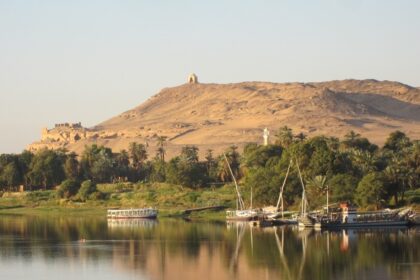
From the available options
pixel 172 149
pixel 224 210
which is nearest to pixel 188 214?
pixel 224 210

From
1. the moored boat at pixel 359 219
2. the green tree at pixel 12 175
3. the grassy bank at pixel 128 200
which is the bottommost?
the moored boat at pixel 359 219

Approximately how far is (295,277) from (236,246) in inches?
602

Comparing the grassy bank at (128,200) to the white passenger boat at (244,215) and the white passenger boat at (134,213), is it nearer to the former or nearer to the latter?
the white passenger boat at (134,213)

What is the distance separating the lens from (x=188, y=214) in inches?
3605

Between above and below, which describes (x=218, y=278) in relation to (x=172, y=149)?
below

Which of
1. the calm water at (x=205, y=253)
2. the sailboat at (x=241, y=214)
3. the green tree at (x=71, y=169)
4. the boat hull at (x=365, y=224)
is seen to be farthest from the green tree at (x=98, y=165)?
the boat hull at (x=365, y=224)

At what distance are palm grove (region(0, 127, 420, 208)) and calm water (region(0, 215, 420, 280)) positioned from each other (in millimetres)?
9503

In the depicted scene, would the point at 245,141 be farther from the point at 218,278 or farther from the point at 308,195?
the point at 218,278

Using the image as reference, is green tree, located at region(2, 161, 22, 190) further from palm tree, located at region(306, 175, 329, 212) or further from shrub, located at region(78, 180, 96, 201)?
palm tree, located at region(306, 175, 329, 212)

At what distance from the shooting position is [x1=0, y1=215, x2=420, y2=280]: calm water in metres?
46.8

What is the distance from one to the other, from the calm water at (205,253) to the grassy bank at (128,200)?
1839 cm

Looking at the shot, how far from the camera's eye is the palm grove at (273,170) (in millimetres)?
81312

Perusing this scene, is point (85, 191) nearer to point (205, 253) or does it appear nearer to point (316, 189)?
point (316, 189)

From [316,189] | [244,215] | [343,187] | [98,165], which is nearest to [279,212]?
[244,215]
